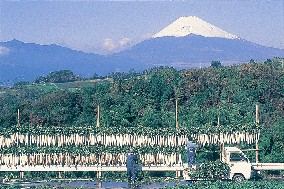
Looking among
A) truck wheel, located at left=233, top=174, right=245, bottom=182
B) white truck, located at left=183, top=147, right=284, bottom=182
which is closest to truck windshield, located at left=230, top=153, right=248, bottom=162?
white truck, located at left=183, top=147, right=284, bottom=182

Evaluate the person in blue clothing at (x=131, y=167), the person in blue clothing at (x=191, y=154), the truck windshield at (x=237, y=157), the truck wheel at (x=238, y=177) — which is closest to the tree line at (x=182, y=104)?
the person in blue clothing at (x=191, y=154)

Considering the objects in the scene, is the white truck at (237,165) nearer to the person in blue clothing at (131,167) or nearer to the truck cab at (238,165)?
the truck cab at (238,165)

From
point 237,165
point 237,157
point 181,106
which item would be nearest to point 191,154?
point 237,157

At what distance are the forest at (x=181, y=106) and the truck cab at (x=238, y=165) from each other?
4543 mm

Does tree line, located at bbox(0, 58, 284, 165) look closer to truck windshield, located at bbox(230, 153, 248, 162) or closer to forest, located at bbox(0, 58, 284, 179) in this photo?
forest, located at bbox(0, 58, 284, 179)

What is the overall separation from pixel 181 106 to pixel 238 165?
860 inches

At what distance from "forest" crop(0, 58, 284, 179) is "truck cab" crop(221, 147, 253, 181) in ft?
Answer: 14.9

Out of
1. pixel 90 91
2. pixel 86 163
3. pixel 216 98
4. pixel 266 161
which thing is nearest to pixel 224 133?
pixel 266 161

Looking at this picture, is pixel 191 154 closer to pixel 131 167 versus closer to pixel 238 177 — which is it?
pixel 238 177

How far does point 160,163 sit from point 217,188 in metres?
6.74

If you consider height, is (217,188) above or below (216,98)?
below

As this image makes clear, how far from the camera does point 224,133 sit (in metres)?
30.1

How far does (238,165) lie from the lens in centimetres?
2489

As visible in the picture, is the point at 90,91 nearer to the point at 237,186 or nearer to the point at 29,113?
the point at 29,113
